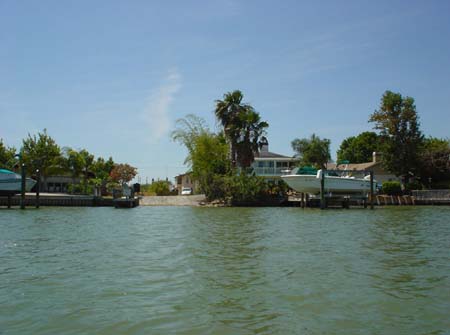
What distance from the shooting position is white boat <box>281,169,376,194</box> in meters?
45.1

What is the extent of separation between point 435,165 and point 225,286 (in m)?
52.1

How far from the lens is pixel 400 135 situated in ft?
186

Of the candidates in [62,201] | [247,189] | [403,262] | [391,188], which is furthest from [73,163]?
[403,262]

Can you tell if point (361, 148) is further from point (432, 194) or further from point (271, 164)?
point (432, 194)

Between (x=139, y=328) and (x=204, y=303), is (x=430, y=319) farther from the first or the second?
(x=139, y=328)

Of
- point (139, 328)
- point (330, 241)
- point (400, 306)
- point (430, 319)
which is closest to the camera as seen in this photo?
point (139, 328)

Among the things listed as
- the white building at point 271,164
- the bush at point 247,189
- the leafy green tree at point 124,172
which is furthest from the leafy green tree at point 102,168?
the bush at point 247,189

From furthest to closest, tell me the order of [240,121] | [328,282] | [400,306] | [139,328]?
[240,121], [328,282], [400,306], [139,328]

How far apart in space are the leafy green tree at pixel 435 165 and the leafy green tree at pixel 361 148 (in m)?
28.5

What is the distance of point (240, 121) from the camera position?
55.0m

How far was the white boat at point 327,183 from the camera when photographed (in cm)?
4509

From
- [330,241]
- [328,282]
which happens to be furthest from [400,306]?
[330,241]

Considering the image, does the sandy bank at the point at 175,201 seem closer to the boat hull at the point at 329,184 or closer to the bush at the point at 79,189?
the bush at the point at 79,189

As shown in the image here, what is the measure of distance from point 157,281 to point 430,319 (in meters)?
5.46
